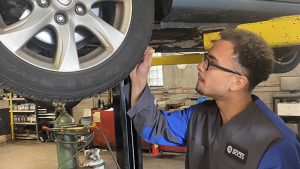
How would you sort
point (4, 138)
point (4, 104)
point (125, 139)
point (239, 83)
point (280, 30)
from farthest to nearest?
point (4, 104) → point (4, 138) → point (125, 139) → point (280, 30) → point (239, 83)

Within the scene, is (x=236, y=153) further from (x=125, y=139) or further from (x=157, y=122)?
(x=125, y=139)

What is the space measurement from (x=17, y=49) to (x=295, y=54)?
121 inches

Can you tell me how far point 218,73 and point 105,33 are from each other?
0.53 meters

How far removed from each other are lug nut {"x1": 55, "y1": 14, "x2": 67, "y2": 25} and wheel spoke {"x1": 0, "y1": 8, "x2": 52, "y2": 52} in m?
0.03

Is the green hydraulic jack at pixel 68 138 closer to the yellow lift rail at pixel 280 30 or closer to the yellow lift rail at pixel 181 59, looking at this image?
the yellow lift rail at pixel 181 59

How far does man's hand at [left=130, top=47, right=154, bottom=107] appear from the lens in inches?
64.8

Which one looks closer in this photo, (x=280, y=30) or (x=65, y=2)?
(x=65, y=2)

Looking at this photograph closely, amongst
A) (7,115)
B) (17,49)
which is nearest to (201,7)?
(17,49)

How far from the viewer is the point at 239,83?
149cm

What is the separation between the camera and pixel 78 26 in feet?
4.83

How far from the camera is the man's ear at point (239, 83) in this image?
148 centimetres

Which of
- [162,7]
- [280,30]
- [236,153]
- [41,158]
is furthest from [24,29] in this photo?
[41,158]

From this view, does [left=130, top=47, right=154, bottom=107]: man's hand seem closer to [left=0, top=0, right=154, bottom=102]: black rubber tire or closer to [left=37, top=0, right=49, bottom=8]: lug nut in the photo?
[left=0, top=0, right=154, bottom=102]: black rubber tire

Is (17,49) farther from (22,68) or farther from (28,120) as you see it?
(28,120)
